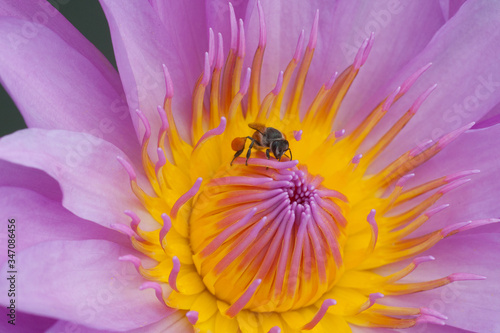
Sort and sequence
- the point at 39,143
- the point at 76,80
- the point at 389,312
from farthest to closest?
1. the point at 389,312
2. the point at 76,80
3. the point at 39,143

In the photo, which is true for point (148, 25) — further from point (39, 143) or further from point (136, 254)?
point (136, 254)

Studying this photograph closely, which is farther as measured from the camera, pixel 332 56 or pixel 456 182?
pixel 332 56

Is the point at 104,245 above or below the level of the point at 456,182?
below

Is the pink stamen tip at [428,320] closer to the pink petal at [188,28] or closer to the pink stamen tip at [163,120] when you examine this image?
the pink stamen tip at [163,120]

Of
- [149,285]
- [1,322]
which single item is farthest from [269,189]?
[1,322]

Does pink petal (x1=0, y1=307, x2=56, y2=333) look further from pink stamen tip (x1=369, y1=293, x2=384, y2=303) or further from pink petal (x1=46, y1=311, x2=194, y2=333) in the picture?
pink stamen tip (x1=369, y1=293, x2=384, y2=303)

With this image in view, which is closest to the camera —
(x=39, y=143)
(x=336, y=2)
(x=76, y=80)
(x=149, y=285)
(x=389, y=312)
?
(x=39, y=143)

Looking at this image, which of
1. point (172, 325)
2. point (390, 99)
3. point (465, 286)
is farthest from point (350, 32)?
point (172, 325)
